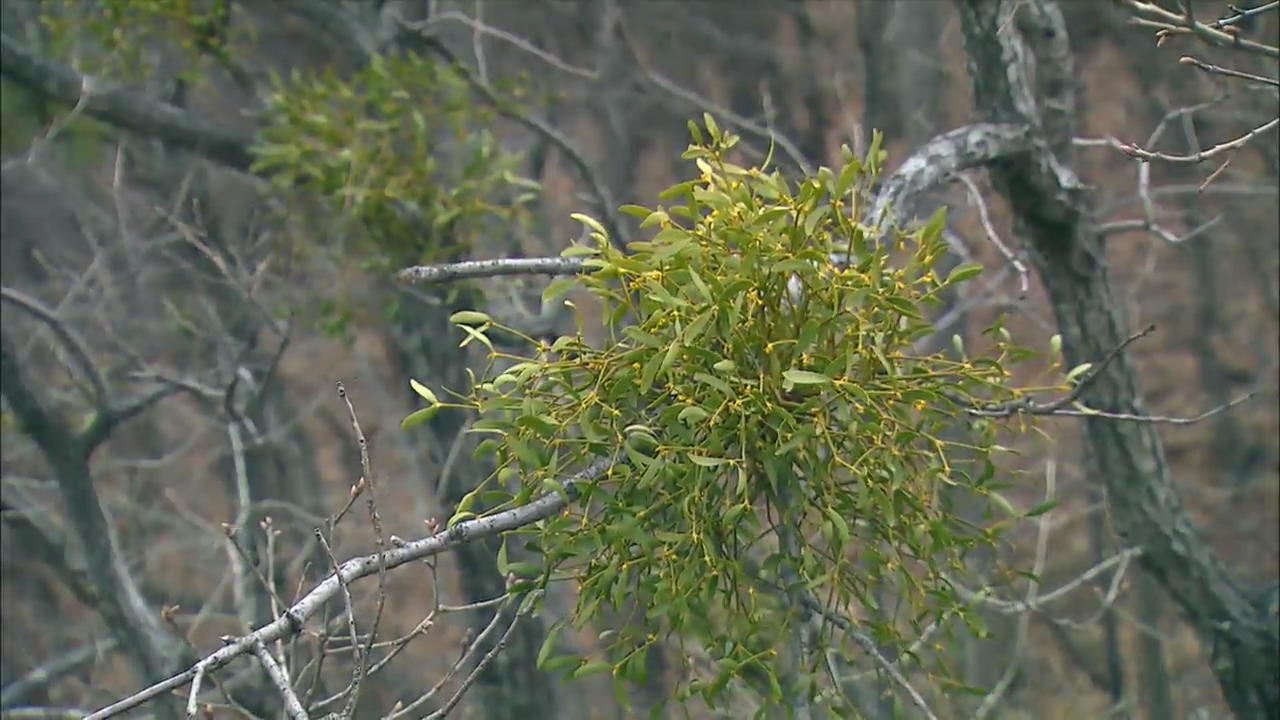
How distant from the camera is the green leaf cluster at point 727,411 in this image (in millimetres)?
1650

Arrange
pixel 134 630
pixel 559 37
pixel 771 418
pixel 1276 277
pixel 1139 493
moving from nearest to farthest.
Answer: pixel 771 418, pixel 1139 493, pixel 134 630, pixel 1276 277, pixel 559 37

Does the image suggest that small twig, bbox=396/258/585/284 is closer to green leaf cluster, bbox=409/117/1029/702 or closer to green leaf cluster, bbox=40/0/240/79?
green leaf cluster, bbox=409/117/1029/702

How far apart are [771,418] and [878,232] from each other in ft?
1.29

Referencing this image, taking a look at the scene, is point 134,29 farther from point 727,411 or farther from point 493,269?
point 727,411

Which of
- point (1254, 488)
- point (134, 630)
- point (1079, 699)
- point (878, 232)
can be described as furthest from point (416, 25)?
point (1254, 488)

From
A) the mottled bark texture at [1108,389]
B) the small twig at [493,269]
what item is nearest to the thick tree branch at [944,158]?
the mottled bark texture at [1108,389]

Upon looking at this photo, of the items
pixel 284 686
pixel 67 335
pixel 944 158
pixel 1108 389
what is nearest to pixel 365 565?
pixel 284 686

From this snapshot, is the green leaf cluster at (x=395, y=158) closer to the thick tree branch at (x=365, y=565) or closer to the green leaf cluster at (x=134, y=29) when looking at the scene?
the green leaf cluster at (x=134, y=29)

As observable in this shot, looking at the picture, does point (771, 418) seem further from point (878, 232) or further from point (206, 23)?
point (206, 23)

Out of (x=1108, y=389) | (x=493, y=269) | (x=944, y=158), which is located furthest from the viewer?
(x=1108, y=389)

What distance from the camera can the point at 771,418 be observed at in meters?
1.67

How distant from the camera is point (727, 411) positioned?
1673mm

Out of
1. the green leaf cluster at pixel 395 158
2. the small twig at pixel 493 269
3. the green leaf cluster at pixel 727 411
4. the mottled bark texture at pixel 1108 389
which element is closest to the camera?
the green leaf cluster at pixel 727 411

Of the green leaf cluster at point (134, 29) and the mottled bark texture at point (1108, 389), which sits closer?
the mottled bark texture at point (1108, 389)
